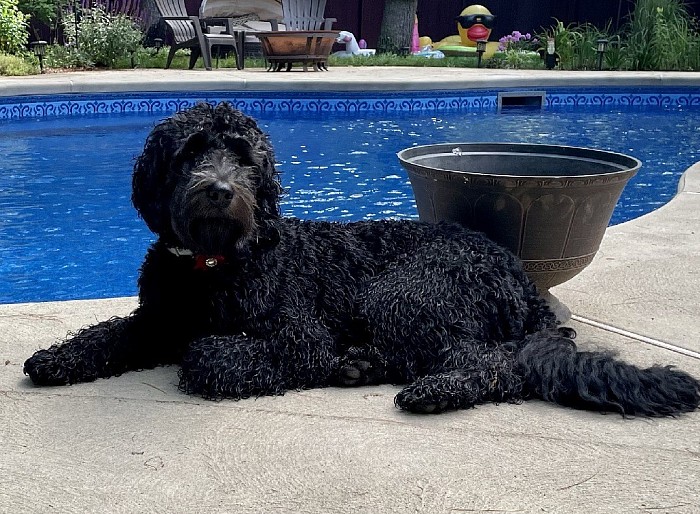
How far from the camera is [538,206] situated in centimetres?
414

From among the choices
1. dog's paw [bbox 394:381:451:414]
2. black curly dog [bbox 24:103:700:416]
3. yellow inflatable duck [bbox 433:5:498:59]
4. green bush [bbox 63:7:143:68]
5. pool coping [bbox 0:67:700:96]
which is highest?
yellow inflatable duck [bbox 433:5:498:59]

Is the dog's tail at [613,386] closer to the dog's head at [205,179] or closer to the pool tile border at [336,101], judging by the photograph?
the dog's head at [205,179]

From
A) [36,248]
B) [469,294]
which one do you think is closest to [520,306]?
[469,294]

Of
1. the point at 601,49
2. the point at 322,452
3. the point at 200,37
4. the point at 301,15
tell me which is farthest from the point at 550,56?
the point at 322,452

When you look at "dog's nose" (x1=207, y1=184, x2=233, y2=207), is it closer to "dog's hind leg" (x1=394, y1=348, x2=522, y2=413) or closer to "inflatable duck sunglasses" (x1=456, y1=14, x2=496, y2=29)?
"dog's hind leg" (x1=394, y1=348, x2=522, y2=413)

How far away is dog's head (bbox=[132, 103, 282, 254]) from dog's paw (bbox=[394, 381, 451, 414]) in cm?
90

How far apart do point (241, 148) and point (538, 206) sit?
1.53 m

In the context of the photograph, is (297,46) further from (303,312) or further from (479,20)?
(303,312)

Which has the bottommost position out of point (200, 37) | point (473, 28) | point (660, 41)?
point (200, 37)

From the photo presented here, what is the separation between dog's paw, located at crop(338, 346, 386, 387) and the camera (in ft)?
12.0

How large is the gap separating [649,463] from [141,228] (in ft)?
18.8

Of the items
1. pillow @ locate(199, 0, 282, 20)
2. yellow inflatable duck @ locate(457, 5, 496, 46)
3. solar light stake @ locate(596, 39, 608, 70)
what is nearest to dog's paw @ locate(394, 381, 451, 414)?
solar light stake @ locate(596, 39, 608, 70)

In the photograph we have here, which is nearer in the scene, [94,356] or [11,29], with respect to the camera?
[94,356]

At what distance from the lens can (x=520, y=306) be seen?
378 cm
